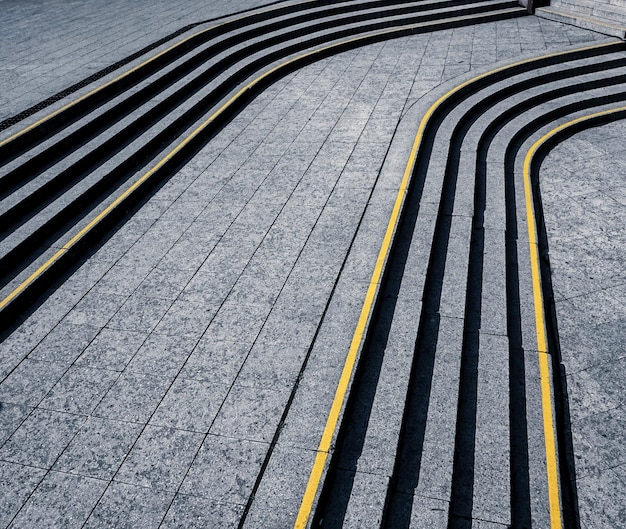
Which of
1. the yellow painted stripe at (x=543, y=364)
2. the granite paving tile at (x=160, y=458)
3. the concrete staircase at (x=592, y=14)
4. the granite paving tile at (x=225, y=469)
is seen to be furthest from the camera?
the concrete staircase at (x=592, y=14)

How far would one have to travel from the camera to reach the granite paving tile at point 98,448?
4730mm

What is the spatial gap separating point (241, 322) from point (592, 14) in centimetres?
1573

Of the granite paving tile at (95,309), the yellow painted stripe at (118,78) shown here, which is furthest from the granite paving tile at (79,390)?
the yellow painted stripe at (118,78)

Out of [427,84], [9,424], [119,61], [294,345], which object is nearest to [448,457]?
[294,345]

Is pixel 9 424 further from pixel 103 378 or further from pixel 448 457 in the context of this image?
pixel 448 457

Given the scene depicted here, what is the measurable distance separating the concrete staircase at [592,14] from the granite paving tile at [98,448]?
16.0 meters

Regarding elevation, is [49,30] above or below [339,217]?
above

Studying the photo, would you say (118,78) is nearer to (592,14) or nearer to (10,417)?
(10,417)

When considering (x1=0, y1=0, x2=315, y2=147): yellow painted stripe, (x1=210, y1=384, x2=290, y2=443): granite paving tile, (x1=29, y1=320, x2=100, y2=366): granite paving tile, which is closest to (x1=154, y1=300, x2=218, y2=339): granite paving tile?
(x1=29, y1=320, x2=100, y2=366): granite paving tile

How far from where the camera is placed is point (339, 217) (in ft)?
26.0

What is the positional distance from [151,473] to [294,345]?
1962 mm

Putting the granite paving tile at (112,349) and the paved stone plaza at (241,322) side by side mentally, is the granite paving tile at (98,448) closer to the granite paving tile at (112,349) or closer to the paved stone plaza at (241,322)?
the paved stone plaza at (241,322)

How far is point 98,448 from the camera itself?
489 centimetres

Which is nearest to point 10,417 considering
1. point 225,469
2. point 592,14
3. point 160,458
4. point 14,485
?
point 14,485
